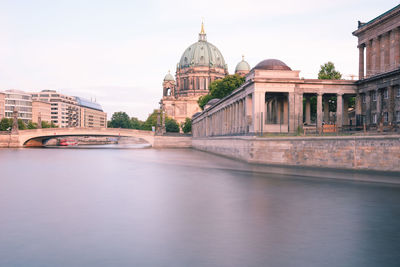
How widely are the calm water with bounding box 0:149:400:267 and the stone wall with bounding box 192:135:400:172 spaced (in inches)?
175

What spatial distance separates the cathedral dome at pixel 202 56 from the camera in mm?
167000

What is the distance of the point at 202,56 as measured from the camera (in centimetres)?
16700

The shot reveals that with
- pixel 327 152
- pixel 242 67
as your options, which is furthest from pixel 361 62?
pixel 242 67

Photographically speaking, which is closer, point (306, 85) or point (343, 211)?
point (343, 211)

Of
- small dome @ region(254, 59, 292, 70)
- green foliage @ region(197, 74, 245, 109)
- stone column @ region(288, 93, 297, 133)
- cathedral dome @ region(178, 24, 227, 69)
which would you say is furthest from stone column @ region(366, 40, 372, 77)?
cathedral dome @ region(178, 24, 227, 69)

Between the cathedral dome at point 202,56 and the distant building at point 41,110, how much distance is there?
205 ft

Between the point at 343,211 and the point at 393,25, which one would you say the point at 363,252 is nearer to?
the point at 343,211

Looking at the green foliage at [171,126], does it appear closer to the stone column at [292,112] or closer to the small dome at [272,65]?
the small dome at [272,65]

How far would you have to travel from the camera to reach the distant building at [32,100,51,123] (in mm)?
174125

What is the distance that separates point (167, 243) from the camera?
11500 millimetres

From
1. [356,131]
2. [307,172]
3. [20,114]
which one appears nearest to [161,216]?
[307,172]

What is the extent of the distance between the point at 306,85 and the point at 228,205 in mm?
29158

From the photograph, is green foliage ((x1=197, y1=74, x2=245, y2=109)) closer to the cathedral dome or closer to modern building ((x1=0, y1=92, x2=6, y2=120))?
the cathedral dome

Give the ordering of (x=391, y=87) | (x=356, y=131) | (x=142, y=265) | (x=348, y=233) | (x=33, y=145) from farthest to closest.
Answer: (x=33, y=145)
(x=391, y=87)
(x=356, y=131)
(x=348, y=233)
(x=142, y=265)
